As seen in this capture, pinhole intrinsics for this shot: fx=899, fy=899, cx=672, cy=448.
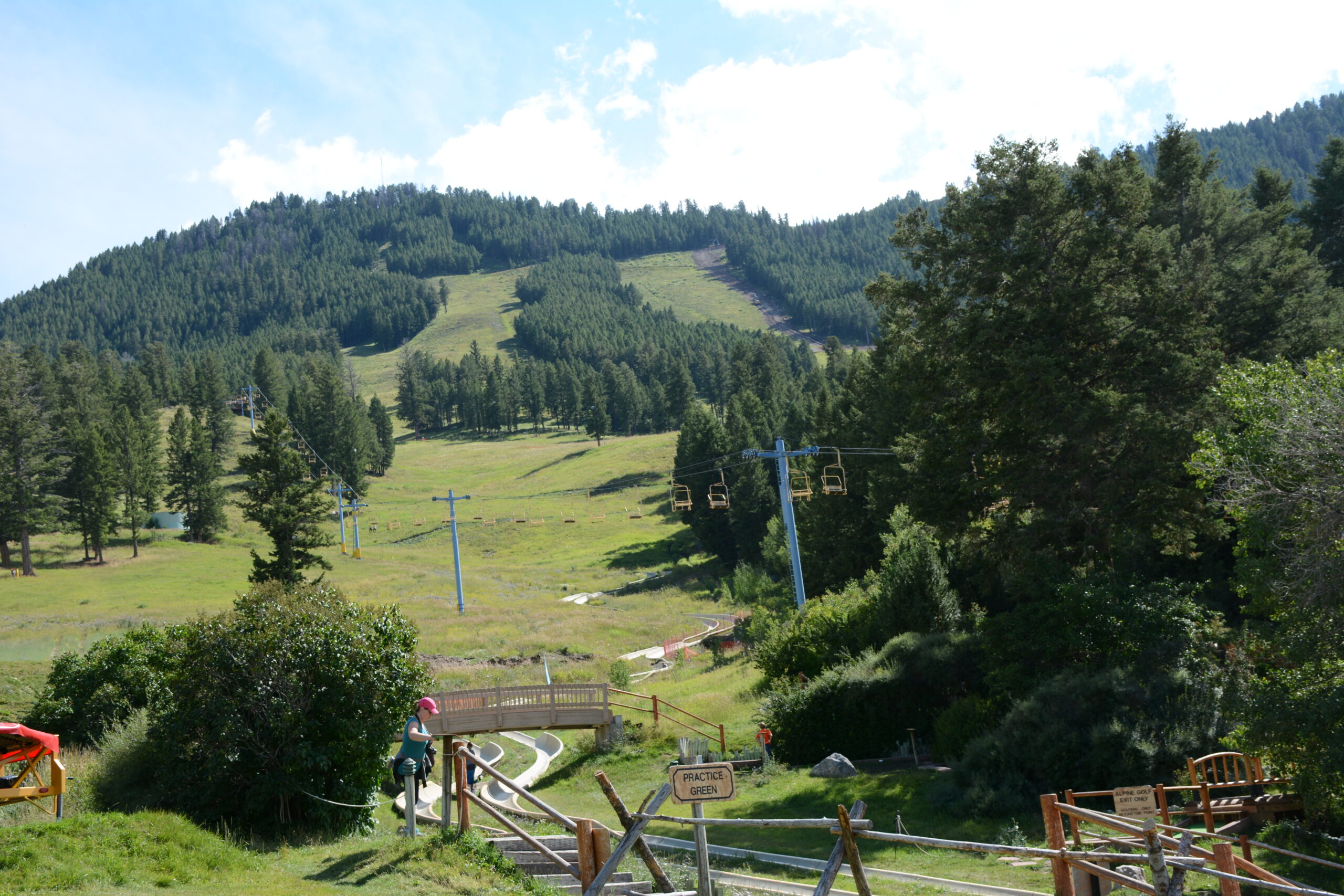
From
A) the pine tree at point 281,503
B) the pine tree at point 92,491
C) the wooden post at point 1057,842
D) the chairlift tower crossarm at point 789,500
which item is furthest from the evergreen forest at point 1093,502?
the pine tree at point 92,491

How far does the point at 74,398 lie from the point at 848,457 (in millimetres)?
97802

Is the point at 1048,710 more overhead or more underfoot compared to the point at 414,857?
more underfoot

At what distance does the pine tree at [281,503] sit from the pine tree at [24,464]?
35074 mm

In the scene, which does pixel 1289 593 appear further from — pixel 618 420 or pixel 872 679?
pixel 618 420

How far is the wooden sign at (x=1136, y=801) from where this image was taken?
38.3 ft

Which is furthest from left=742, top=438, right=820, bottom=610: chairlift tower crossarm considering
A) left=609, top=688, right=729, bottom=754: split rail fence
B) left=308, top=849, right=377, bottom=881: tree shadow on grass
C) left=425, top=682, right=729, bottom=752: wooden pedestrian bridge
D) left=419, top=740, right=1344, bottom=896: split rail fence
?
left=419, top=740, right=1344, bottom=896: split rail fence

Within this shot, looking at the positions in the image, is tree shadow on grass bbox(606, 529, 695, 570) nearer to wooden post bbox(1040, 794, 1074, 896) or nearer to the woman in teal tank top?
the woman in teal tank top

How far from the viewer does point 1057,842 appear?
398 inches

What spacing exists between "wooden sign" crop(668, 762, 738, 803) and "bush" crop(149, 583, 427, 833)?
962 cm

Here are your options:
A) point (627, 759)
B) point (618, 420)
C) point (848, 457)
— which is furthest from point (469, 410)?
point (627, 759)

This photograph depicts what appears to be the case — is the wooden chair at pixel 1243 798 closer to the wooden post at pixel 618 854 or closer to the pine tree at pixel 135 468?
the wooden post at pixel 618 854

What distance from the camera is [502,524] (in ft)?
358

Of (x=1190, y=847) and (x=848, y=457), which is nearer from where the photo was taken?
(x=1190, y=847)

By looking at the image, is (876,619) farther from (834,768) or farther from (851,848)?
(851,848)
